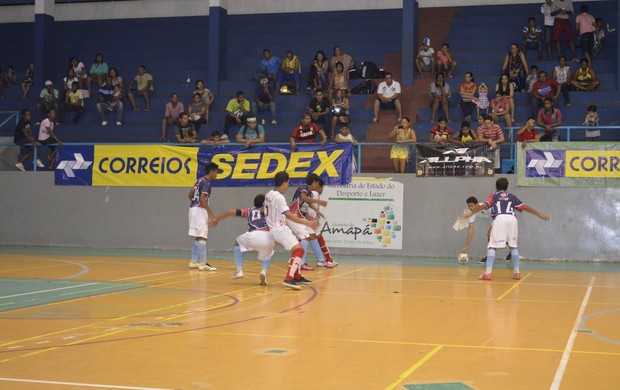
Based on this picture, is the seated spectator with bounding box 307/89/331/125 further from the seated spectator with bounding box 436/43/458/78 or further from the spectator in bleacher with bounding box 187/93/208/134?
the seated spectator with bounding box 436/43/458/78

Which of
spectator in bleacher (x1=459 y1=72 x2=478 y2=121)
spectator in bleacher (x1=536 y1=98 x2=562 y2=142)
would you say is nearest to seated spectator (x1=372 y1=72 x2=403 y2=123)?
spectator in bleacher (x1=459 y1=72 x2=478 y2=121)

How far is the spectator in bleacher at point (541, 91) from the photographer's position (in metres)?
24.6

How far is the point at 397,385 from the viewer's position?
7125 millimetres

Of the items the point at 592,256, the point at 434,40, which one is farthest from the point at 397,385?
the point at 434,40

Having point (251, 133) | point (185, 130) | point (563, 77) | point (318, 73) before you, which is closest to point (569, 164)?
point (563, 77)

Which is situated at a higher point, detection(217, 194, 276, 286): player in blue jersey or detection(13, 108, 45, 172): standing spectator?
detection(13, 108, 45, 172): standing spectator

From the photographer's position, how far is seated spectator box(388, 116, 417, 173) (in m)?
23.2

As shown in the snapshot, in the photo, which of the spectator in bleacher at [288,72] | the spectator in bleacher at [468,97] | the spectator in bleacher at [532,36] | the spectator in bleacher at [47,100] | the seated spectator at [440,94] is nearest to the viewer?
the spectator in bleacher at [468,97]

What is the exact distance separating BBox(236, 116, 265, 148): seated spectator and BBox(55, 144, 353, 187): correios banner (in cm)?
28

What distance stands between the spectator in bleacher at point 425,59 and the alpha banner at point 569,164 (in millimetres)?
6920

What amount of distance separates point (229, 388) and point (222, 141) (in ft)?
59.5

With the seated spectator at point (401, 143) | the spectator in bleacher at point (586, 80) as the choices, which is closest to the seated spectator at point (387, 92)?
the seated spectator at point (401, 143)

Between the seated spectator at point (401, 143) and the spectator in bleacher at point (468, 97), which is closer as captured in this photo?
the seated spectator at point (401, 143)

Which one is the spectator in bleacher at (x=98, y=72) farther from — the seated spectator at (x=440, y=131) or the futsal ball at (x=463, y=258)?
the futsal ball at (x=463, y=258)
